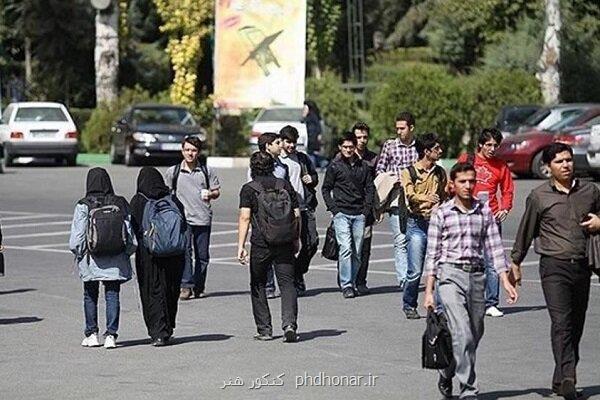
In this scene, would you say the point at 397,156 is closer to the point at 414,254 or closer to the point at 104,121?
the point at 414,254

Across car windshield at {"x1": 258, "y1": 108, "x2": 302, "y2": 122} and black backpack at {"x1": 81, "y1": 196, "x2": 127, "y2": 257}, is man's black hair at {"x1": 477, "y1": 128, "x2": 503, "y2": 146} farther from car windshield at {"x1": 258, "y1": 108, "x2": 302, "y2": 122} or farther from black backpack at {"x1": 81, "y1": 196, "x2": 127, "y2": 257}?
car windshield at {"x1": 258, "y1": 108, "x2": 302, "y2": 122}

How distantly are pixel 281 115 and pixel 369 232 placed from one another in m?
26.2

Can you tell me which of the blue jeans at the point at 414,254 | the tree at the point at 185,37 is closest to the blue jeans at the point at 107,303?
the blue jeans at the point at 414,254

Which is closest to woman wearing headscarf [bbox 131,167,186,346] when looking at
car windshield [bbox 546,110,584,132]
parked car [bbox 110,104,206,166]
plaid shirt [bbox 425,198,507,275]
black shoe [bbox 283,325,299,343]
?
black shoe [bbox 283,325,299,343]

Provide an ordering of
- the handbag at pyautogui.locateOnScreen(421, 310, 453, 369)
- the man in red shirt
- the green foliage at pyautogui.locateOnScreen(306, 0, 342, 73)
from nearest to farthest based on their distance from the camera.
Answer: the handbag at pyautogui.locateOnScreen(421, 310, 453, 369) < the man in red shirt < the green foliage at pyautogui.locateOnScreen(306, 0, 342, 73)

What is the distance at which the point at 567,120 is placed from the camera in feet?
118

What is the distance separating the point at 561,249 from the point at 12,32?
55407 millimetres

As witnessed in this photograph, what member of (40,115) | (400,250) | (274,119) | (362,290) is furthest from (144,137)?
(400,250)

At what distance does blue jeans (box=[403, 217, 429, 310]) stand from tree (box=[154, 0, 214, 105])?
1397 inches

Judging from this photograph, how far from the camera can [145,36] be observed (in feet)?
219

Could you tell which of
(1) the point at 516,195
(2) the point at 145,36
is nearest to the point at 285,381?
(1) the point at 516,195

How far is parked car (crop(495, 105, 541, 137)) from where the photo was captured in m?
39.3

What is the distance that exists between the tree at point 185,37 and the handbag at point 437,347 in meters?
40.2

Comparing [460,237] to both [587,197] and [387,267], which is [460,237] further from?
[387,267]
